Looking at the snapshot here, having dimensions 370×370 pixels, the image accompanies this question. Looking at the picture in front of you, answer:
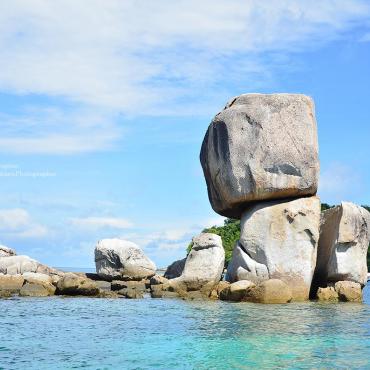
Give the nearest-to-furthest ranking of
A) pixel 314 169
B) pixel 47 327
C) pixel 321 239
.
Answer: pixel 47 327 → pixel 314 169 → pixel 321 239

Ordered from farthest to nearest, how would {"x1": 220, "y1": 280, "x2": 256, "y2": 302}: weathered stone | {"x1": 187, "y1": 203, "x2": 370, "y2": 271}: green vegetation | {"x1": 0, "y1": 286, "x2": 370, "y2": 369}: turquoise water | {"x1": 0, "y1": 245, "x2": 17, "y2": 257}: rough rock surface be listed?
{"x1": 187, "y1": 203, "x2": 370, "y2": 271}: green vegetation, {"x1": 0, "y1": 245, "x2": 17, "y2": 257}: rough rock surface, {"x1": 220, "y1": 280, "x2": 256, "y2": 302}: weathered stone, {"x1": 0, "y1": 286, "x2": 370, "y2": 369}: turquoise water

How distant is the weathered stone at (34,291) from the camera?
88.0ft

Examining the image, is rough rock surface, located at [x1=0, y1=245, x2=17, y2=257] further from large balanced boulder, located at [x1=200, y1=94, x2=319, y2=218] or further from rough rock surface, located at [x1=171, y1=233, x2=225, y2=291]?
large balanced boulder, located at [x1=200, y1=94, x2=319, y2=218]

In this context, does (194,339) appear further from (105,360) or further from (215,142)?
(215,142)

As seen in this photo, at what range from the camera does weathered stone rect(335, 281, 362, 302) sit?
83.5 feet

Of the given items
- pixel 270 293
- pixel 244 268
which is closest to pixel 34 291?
pixel 244 268

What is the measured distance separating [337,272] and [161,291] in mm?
6785

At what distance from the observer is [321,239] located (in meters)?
28.1

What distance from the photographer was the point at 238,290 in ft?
79.2

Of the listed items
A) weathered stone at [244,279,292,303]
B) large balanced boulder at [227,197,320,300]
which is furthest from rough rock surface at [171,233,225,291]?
weathered stone at [244,279,292,303]

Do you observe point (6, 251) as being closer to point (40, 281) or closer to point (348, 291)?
point (40, 281)

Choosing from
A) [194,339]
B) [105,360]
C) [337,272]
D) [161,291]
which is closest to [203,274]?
[161,291]

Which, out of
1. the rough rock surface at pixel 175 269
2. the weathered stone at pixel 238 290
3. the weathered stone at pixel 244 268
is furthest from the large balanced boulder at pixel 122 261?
the weathered stone at pixel 238 290

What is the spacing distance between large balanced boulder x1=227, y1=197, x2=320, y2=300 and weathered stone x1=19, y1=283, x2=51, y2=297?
7.52m
